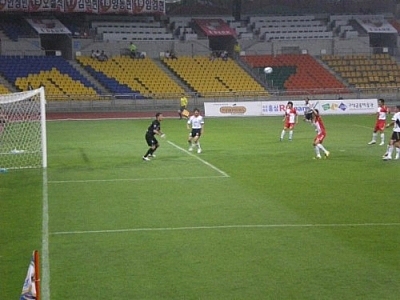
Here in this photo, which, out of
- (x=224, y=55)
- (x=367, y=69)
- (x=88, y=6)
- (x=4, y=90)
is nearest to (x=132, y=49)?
(x=88, y=6)

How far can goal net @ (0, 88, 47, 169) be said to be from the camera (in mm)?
25234

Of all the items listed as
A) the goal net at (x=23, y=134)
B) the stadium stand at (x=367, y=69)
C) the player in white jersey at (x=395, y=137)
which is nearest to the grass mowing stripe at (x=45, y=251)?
the goal net at (x=23, y=134)

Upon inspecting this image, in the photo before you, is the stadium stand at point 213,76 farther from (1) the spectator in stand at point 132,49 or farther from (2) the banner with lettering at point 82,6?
(2) the banner with lettering at point 82,6

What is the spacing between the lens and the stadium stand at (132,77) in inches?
2253

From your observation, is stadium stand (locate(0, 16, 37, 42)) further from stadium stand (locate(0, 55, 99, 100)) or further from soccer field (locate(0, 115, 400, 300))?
soccer field (locate(0, 115, 400, 300))

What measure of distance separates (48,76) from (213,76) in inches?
542

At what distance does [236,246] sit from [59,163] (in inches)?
547

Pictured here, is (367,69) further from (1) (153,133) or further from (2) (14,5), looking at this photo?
(1) (153,133)

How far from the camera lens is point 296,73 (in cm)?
6391

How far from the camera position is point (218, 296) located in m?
10.7

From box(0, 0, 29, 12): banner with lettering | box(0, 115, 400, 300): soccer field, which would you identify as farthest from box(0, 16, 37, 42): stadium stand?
box(0, 115, 400, 300): soccer field

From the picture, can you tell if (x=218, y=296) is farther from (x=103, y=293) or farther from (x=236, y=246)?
(x=236, y=246)

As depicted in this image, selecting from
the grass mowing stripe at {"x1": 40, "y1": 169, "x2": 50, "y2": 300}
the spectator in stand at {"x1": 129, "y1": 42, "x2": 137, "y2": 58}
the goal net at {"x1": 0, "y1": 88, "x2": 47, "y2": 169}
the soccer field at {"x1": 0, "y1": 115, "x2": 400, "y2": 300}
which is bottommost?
the soccer field at {"x1": 0, "y1": 115, "x2": 400, "y2": 300}

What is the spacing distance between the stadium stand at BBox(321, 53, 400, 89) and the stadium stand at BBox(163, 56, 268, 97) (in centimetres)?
845
